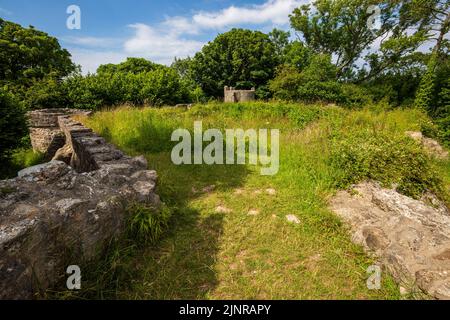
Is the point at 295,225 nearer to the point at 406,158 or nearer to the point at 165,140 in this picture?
the point at 406,158

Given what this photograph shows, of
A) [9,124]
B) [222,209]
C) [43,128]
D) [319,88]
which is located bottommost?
[222,209]

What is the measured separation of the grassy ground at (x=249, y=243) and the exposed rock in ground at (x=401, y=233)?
160 mm

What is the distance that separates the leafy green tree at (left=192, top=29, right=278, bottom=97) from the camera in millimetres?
23188

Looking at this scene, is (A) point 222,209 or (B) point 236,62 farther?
(B) point 236,62

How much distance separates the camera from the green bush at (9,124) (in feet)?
19.7

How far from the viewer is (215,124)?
312 inches

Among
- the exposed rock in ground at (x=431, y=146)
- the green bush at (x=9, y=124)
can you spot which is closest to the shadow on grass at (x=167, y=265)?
the green bush at (x=9, y=124)

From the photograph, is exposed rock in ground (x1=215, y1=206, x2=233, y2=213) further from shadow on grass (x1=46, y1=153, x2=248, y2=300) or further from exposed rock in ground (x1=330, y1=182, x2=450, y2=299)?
exposed rock in ground (x1=330, y1=182, x2=450, y2=299)

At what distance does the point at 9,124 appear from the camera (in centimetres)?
616

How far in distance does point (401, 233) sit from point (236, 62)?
75.9 feet

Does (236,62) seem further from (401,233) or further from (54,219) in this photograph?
(54,219)

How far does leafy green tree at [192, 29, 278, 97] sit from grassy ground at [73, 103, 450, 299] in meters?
19.8

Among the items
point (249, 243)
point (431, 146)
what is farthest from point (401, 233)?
point (431, 146)
